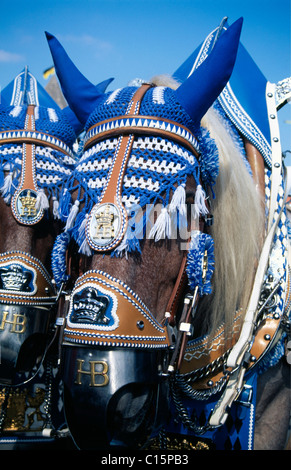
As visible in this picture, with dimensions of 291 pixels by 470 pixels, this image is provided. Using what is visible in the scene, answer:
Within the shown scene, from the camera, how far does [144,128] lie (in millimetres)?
1668

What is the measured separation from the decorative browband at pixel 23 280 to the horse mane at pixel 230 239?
0.78 metres

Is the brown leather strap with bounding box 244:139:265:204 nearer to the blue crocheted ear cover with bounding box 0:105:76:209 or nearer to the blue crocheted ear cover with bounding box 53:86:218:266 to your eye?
the blue crocheted ear cover with bounding box 53:86:218:266

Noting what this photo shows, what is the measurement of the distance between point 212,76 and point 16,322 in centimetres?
136

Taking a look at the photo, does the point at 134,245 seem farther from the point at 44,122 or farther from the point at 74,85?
the point at 44,122

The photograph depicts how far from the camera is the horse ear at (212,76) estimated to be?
169cm

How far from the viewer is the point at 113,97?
1851 mm

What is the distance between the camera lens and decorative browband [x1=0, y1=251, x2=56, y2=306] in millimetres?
2055

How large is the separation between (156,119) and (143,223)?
17.1 inches

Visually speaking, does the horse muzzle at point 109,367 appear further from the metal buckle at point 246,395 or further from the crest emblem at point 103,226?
the metal buckle at point 246,395

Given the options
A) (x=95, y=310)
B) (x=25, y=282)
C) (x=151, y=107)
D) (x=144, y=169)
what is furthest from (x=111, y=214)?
(x=25, y=282)

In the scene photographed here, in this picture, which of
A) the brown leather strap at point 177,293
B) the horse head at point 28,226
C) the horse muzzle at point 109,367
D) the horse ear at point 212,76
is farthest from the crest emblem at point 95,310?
the horse ear at point 212,76

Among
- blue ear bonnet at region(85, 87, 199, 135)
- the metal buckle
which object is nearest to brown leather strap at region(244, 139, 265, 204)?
blue ear bonnet at region(85, 87, 199, 135)
